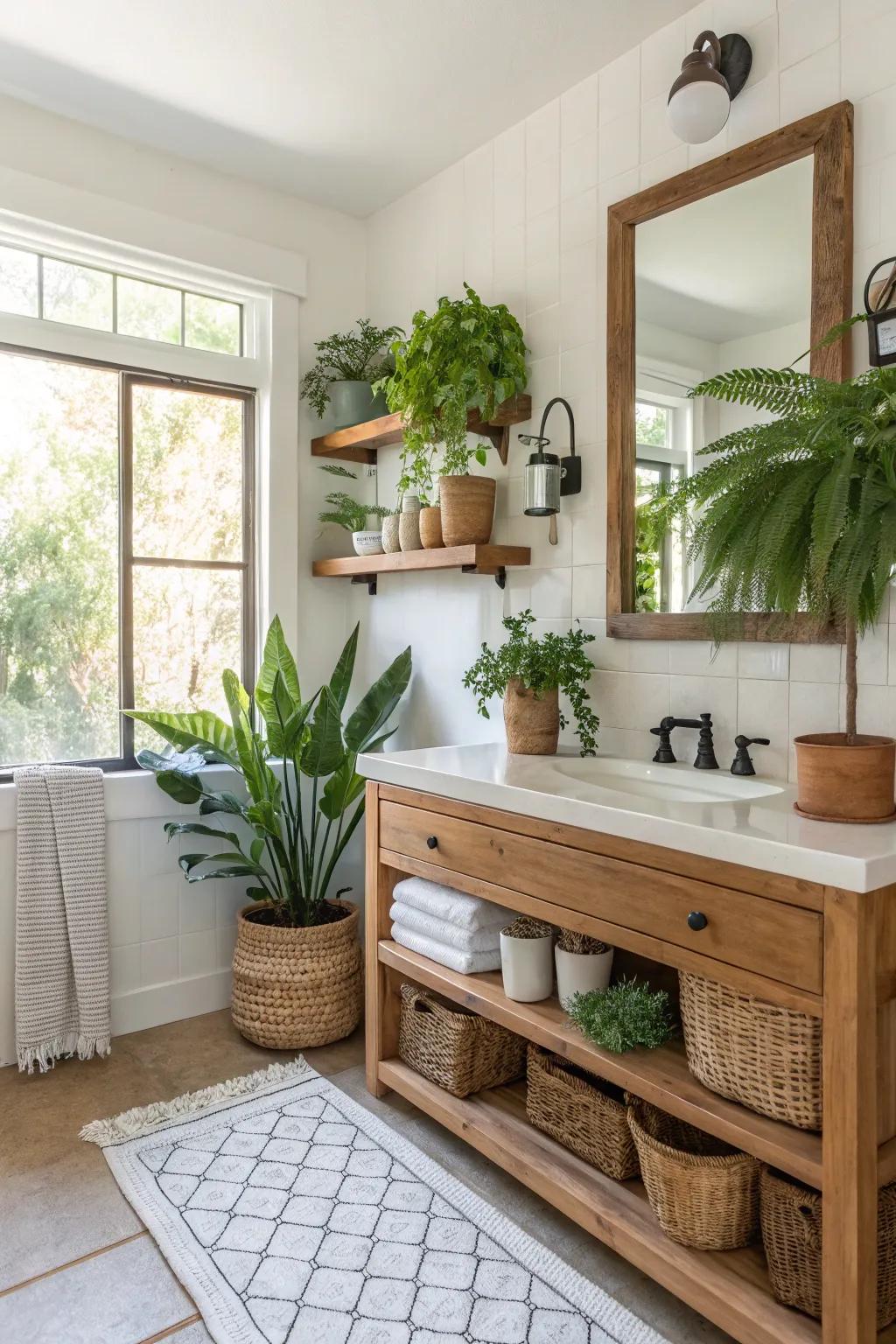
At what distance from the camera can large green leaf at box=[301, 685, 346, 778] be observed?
8.91 ft

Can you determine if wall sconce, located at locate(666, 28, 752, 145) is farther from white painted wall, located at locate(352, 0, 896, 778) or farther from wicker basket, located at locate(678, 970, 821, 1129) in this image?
wicker basket, located at locate(678, 970, 821, 1129)

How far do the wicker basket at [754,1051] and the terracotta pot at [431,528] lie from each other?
1.49 meters

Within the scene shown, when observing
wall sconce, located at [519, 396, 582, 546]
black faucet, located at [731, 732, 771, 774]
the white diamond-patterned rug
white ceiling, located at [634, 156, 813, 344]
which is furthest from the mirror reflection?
the white diamond-patterned rug

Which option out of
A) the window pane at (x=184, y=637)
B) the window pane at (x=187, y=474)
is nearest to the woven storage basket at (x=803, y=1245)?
the window pane at (x=184, y=637)

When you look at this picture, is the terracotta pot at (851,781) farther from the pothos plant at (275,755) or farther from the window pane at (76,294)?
the window pane at (76,294)

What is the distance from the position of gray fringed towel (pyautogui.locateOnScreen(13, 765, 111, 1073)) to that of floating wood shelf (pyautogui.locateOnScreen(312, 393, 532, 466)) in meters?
1.36

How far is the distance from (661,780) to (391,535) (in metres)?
1.22

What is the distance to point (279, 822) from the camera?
282 centimetres

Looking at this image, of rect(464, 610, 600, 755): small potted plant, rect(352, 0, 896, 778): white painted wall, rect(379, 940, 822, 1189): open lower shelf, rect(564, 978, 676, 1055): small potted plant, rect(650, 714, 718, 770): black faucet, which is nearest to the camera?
rect(379, 940, 822, 1189): open lower shelf

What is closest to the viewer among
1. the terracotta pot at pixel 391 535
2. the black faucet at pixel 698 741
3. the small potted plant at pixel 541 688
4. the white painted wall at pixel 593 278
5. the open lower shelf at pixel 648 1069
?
the open lower shelf at pixel 648 1069

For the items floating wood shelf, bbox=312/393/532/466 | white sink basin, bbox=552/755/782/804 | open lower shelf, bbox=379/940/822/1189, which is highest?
floating wood shelf, bbox=312/393/532/466

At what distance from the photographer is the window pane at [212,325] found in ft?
9.89

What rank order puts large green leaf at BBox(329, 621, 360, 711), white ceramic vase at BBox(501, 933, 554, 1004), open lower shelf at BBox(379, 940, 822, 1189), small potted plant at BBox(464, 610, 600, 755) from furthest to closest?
large green leaf at BBox(329, 621, 360, 711) → small potted plant at BBox(464, 610, 600, 755) → white ceramic vase at BBox(501, 933, 554, 1004) → open lower shelf at BBox(379, 940, 822, 1189)

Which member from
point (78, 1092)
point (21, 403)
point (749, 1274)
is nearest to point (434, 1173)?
point (749, 1274)
